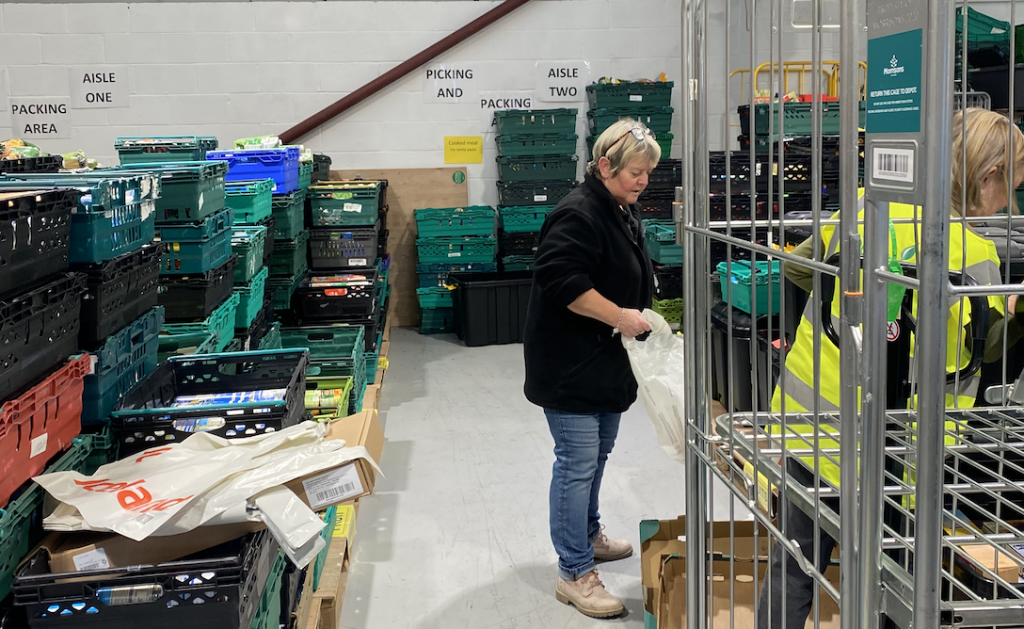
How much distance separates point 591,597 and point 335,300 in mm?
2940

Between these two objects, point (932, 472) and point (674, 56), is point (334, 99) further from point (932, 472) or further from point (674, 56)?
point (932, 472)

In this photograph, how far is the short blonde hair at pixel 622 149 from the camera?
278 centimetres

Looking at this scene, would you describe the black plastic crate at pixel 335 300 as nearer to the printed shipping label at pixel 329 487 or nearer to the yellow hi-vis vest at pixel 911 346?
the printed shipping label at pixel 329 487

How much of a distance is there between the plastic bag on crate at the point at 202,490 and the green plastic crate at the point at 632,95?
5.55 m

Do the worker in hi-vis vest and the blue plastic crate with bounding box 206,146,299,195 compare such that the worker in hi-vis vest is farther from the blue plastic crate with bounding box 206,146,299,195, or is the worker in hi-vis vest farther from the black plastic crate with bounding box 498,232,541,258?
the black plastic crate with bounding box 498,232,541,258

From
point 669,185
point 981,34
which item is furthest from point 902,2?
point 981,34

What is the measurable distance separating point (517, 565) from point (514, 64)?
5.19 meters

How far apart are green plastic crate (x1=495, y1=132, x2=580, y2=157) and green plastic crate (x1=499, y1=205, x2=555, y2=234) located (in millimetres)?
428

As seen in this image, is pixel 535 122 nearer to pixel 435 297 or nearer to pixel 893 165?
pixel 435 297

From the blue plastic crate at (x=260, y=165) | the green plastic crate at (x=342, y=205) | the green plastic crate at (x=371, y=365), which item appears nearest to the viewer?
the blue plastic crate at (x=260, y=165)

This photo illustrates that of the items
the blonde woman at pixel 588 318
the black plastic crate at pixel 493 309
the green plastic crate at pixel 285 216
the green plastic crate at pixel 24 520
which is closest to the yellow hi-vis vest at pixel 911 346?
the blonde woman at pixel 588 318

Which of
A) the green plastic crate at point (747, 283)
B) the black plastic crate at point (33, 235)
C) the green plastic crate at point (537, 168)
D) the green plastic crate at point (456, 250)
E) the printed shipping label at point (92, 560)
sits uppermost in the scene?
the green plastic crate at point (537, 168)

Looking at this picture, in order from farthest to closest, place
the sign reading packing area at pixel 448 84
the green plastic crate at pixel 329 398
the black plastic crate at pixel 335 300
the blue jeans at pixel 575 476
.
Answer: the sign reading packing area at pixel 448 84 < the black plastic crate at pixel 335 300 < the green plastic crate at pixel 329 398 < the blue jeans at pixel 575 476

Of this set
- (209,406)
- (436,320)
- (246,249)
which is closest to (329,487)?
(209,406)
